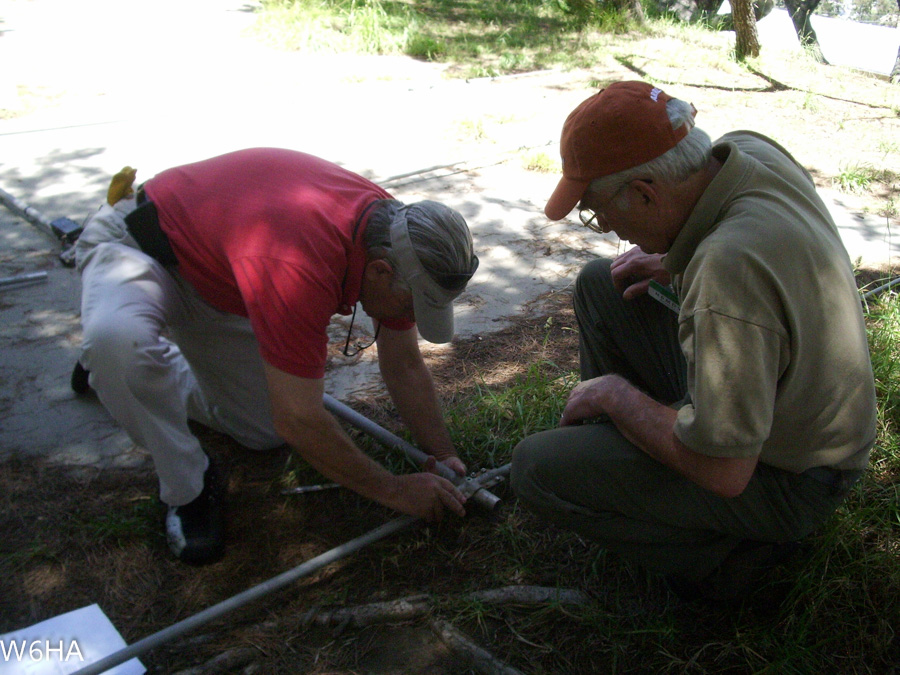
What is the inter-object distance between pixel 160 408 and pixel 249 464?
57 cm

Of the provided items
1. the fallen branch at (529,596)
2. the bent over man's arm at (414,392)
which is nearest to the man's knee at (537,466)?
the fallen branch at (529,596)

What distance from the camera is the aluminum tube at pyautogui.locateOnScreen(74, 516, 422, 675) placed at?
1973mm

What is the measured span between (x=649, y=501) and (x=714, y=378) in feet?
1.64

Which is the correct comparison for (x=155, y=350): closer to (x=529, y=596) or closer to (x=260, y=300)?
(x=260, y=300)

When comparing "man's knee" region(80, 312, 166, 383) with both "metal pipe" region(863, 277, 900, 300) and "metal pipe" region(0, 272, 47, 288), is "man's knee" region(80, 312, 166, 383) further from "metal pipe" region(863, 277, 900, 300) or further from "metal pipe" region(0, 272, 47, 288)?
"metal pipe" region(863, 277, 900, 300)

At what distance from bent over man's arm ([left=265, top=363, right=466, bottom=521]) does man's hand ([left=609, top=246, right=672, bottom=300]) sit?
0.88m

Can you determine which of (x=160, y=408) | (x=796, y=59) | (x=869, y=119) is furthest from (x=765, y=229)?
(x=796, y=59)

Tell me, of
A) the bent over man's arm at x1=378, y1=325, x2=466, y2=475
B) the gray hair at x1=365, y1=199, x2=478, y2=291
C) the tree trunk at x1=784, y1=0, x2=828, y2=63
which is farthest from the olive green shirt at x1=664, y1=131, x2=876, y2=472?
the tree trunk at x1=784, y1=0, x2=828, y2=63

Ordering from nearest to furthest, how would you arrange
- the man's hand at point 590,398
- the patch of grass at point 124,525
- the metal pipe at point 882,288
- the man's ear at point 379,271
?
the man's hand at point 590,398, the man's ear at point 379,271, the patch of grass at point 124,525, the metal pipe at point 882,288

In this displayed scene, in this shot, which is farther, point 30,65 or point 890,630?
point 30,65

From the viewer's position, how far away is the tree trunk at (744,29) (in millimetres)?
8680

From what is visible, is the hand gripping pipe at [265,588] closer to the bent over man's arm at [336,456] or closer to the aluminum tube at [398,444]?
the aluminum tube at [398,444]

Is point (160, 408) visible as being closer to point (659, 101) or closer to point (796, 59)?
point (659, 101)

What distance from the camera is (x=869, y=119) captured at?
707 cm
